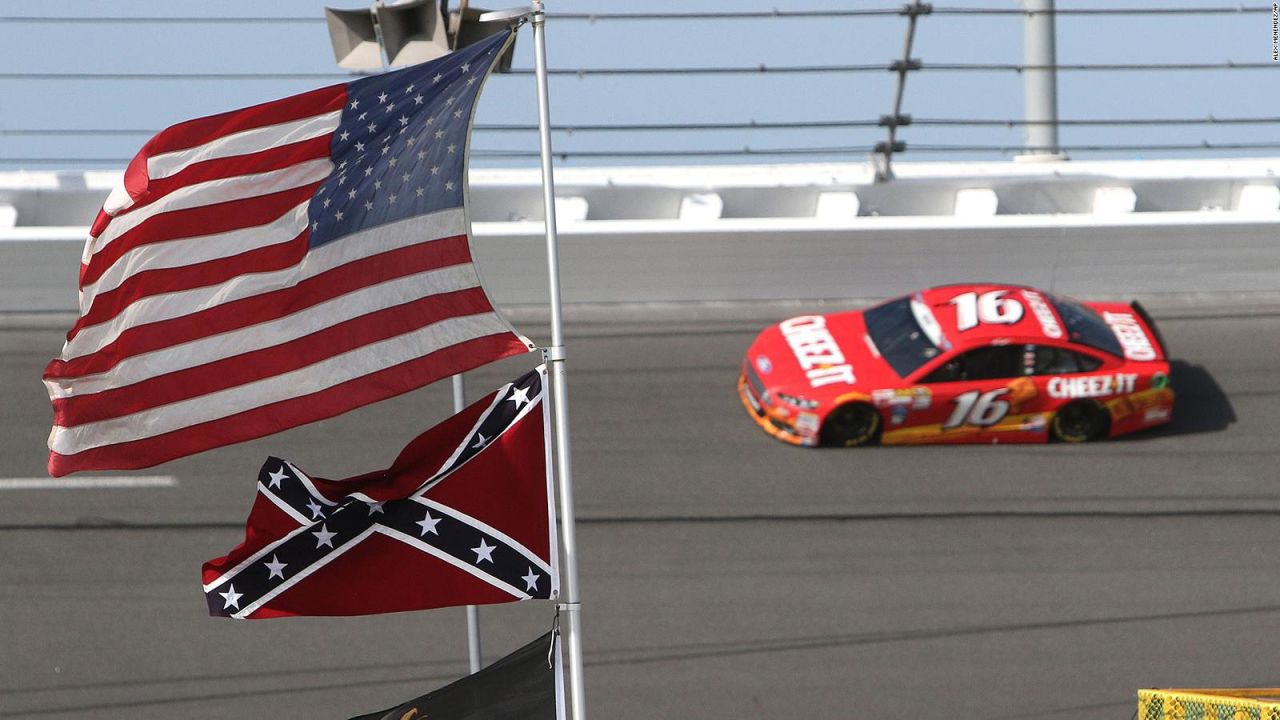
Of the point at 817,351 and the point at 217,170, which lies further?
the point at 817,351

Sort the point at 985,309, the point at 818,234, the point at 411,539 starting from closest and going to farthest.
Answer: the point at 411,539 < the point at 985,309 < the point at 818,234

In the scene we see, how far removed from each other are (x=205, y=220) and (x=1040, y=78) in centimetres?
1199

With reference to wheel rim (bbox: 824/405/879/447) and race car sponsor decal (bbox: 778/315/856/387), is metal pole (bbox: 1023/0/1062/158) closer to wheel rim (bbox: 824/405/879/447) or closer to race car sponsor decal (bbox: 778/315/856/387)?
race car sponsor decal (bbox: 778/315/856/387)

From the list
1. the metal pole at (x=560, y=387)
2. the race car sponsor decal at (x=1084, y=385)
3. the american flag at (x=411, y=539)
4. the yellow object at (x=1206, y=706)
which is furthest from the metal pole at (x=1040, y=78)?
the american flag at (x=411, y=539)

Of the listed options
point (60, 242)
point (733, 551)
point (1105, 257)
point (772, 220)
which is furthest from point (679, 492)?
point (60, 242)

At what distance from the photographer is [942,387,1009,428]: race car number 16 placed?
11.5 meters

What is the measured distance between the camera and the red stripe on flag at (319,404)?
5.29 metres

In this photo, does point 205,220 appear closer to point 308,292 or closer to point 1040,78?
point 308,292

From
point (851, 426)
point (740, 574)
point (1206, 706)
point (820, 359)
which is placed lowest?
point (1206, 706)

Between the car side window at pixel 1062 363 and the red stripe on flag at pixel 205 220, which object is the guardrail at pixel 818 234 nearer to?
the car side window at pixel 1062 363

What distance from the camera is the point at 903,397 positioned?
11438 millimetres

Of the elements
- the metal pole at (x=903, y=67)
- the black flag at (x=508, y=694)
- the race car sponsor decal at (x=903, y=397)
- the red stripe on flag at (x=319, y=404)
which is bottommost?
the black flag at (x=508, y=694)

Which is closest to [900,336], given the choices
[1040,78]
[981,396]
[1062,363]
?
[981,396]

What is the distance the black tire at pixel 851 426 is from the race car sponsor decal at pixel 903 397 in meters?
0.11
